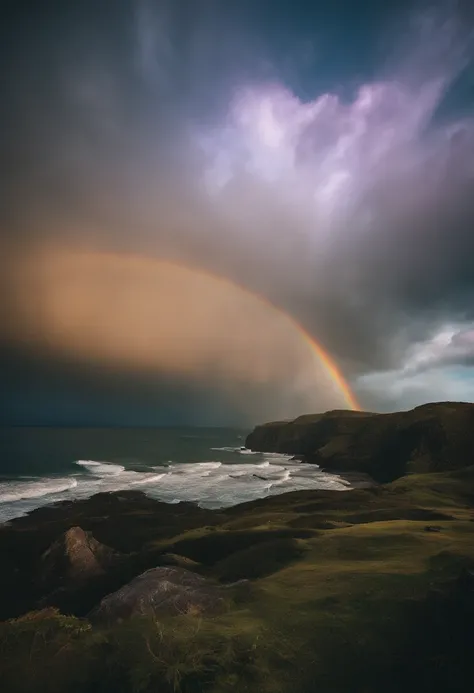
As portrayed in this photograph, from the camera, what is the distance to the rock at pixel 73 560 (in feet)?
92.8

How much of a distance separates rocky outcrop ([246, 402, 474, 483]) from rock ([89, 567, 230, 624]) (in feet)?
278

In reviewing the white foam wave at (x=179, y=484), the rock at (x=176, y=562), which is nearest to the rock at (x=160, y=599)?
the rock at (x=176, y=562)

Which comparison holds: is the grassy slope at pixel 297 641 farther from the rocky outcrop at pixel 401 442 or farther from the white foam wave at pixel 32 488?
the rocky outcrop at pixel 401 442

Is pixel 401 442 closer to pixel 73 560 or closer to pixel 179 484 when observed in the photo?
pixel 179 484

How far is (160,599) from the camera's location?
1506cm

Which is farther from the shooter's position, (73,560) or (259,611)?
(73,560)

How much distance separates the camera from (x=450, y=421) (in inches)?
3871

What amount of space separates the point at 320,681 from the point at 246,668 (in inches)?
75.1

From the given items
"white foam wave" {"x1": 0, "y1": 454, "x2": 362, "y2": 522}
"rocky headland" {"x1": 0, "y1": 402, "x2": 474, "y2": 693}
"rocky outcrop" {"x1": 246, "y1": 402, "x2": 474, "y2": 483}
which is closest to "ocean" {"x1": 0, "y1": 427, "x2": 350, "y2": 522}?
"white foam wave" {"x1": 0, "y1": 454, "x2": 362, "y2": 522}

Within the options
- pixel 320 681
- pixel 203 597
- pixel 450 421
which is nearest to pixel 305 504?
pixel 203 597

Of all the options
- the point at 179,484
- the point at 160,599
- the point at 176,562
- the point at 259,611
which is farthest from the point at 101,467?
the point at 259,611

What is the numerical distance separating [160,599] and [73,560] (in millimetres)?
17633

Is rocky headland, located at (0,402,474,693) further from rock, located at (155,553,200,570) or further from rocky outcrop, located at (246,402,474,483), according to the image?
rocky outcrop, located at (246,402,474,483)

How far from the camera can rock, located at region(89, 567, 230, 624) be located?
1430 cm
